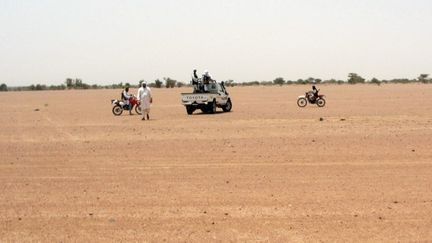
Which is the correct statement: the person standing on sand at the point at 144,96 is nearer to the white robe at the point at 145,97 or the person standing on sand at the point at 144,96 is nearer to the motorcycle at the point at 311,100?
the white robe at the point at 145,97

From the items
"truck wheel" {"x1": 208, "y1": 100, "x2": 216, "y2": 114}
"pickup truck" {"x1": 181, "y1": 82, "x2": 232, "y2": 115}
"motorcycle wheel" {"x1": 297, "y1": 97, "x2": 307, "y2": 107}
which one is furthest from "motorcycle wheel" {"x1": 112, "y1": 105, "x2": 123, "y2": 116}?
"motorcycle wheel" {"x1": 297, "y1": 97, "x2": 307, "y2": 107}

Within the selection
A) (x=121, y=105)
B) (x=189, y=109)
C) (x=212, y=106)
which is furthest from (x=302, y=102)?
(x=121, y=105)

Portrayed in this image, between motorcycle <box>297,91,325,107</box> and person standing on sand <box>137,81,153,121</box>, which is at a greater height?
person standing on sand <box>137,81,153,121</box>

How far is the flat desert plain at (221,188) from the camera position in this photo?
7.57 metres

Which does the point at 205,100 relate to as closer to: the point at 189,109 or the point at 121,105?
the point at 189,109

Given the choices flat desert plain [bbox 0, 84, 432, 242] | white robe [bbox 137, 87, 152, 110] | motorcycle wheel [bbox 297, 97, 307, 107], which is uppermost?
white robe [bbox 137, 87, 152, 110]

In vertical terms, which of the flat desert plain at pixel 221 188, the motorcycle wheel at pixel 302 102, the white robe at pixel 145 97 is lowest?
the motorcycle wheel at pixel 302 102

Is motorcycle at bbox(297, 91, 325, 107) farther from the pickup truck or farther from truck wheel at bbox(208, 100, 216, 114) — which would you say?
truck wheel at bbox(208, 100, 216, 114)

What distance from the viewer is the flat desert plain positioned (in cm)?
757

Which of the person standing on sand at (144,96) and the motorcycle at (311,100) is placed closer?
the person standing on sand at (144,96)

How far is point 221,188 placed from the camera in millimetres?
10141

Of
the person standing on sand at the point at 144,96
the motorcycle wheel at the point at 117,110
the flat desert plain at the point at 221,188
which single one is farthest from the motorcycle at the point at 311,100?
the flat desert plain at the point at 221,188

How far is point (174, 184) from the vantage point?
34.7 ft

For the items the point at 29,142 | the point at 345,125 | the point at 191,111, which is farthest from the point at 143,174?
the point at 191,111
